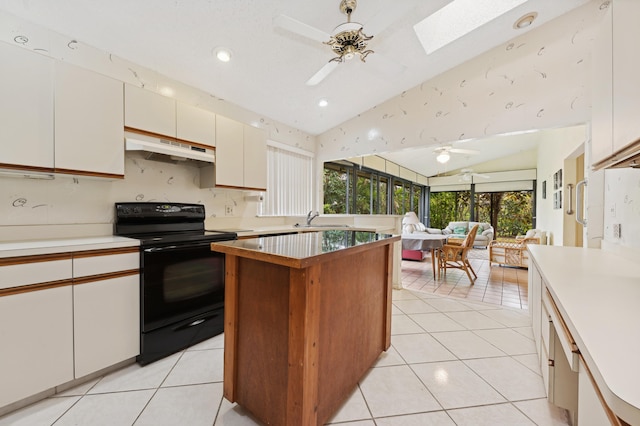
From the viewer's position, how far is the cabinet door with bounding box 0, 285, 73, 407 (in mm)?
1363

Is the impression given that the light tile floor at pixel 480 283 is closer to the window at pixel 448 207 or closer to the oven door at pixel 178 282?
the oven door at pixel 178 282

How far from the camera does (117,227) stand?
2166mm

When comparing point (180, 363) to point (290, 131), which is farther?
point (290, 131)

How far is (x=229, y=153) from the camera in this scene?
2844mm

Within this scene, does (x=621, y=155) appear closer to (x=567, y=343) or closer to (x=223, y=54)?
(x=567, y=343)

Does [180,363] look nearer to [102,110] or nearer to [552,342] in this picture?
[102,110]

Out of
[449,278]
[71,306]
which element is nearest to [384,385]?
[71,306]

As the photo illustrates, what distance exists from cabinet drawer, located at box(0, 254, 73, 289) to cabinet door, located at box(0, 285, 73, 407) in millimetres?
65

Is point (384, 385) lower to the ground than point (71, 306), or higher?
lower

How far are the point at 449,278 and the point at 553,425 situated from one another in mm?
3322

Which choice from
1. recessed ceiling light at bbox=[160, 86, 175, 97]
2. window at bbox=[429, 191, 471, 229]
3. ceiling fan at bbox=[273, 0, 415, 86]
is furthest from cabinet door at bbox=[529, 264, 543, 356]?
window at bbox=[429, 191, 471, 229]

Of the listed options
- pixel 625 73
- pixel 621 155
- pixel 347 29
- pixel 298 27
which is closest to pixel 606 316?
pixel 621 155

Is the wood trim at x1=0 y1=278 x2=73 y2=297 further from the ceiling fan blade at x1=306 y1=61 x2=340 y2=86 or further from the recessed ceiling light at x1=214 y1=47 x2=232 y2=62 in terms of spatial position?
the ceiling fan blade at x1=306 y1=61 x2=340 y2=86

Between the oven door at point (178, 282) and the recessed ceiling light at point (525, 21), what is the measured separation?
371 cm
